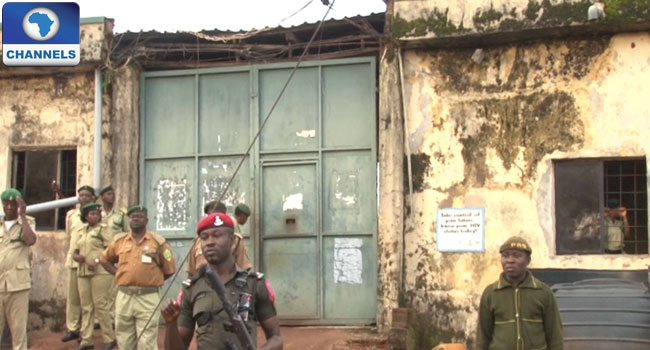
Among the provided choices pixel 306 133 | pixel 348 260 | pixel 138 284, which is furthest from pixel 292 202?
pixel 138 284

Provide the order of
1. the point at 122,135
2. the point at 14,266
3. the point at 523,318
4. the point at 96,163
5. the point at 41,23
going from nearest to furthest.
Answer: the point at 523,318, the point at 14,266, the point at 96,163, the point at 122,135, the point at 41,23

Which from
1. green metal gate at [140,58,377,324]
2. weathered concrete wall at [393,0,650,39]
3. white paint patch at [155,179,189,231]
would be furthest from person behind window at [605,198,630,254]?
white paint patch at [155,179,189,231]

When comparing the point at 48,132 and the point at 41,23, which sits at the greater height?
the point at 41,23

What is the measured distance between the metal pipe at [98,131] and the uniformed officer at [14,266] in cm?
156

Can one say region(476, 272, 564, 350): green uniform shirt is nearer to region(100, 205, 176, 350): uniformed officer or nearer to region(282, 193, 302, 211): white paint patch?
region(100, 205, 176, 350): uniformed officer

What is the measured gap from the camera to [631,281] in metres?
8.40

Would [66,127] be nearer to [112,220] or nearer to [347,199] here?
[112,220]

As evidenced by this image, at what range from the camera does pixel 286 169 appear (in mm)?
10812

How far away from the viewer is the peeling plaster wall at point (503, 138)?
9.51 m

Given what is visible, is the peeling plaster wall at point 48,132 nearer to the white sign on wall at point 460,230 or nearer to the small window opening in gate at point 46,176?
the small window opening in gate at point 46,176

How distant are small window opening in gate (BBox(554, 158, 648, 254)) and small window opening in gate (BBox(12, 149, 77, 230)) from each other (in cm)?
618

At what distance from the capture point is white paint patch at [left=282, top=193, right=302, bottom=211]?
35.2 ft

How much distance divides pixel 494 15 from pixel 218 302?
6218mm

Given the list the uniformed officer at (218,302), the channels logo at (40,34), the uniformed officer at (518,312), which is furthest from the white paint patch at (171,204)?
the uniformed officer at (218,302)
